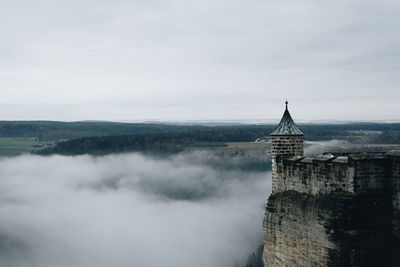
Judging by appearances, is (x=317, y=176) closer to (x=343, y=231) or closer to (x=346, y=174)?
(x=346, y=174)

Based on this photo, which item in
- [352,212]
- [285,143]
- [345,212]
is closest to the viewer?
[352,212]

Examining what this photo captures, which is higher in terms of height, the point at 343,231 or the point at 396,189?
the point at 396,189

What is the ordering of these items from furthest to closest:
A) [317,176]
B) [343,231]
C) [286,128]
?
[286,128], [317,176], [343,231]

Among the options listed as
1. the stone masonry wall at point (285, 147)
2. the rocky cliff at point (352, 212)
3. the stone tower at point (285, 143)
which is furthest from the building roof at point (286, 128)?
the rocky cliff at point (352, 212)

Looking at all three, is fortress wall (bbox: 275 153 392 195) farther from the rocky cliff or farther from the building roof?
the building roof

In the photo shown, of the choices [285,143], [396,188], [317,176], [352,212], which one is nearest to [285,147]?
[285,143]

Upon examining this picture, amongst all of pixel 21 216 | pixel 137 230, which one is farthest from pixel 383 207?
pixel 21 216

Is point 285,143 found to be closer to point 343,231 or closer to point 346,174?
point 346,174

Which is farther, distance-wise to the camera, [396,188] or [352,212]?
[396,188]

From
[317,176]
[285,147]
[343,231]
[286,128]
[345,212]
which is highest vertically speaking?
[286,128]

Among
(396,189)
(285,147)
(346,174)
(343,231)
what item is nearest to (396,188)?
(396,189)
